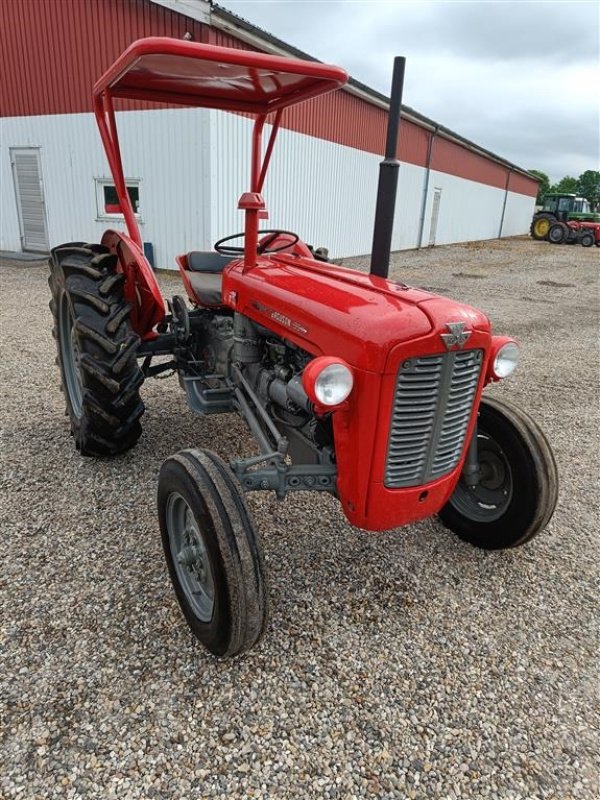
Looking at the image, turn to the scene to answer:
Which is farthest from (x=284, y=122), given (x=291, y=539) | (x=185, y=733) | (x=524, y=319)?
(x=185, y=733)

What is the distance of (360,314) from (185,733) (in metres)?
1.43

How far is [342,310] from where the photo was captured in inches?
81.0

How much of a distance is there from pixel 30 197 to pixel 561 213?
22098 millimetres

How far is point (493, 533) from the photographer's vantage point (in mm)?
2598

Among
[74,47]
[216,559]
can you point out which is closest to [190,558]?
[216,559]

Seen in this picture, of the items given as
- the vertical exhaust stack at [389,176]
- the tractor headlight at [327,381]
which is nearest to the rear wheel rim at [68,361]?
the vertical exhaust stack at [389,176]

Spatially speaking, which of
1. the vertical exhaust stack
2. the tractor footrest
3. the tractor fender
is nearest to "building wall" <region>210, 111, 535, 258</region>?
the tractor fender

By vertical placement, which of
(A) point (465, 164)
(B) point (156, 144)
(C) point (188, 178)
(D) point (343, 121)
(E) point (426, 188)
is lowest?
(E) point (426, 188)

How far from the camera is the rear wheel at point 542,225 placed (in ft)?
82.9

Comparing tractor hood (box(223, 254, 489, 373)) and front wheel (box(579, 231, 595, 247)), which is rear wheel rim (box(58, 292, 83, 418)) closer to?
tractor hood (box(223, 254, 489, 373))

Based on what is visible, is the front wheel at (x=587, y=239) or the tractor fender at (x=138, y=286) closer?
the tractor fender at (x=138, y=286)

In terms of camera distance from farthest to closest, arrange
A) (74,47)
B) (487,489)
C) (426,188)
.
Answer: (426,188)
(74,47)
(487,489)

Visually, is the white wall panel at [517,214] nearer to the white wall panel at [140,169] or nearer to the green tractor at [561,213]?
the green tractor at [561,213]

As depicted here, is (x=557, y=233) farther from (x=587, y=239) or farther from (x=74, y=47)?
(x=74, y=47)
